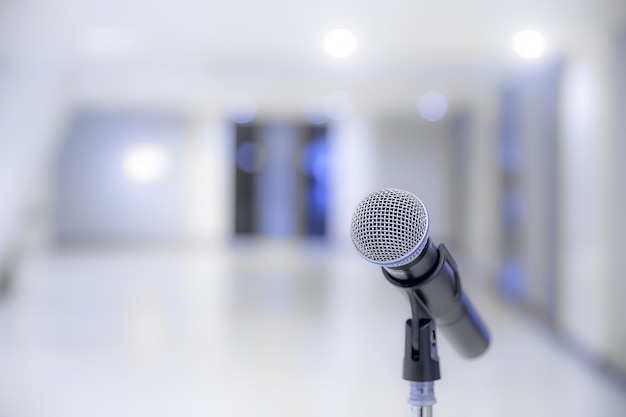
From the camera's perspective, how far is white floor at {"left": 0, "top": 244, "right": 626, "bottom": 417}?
3727 millimetres

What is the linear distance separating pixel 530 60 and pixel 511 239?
8.18 feet

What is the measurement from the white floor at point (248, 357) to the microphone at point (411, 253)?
2158 millimetres

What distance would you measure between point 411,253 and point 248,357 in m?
3.65

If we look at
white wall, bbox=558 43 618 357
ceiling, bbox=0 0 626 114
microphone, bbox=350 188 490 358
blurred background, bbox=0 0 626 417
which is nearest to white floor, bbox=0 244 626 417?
blurred background, bbox=0 0 626 417

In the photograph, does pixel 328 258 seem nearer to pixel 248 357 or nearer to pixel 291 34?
pixel 291 34

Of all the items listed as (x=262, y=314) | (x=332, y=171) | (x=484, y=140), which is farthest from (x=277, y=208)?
(x=262, y=314)

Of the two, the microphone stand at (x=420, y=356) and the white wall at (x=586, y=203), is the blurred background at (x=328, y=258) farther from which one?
the microphone stand at (x=420, y=356)

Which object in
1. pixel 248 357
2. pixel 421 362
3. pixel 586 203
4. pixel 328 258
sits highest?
pixel 586 203

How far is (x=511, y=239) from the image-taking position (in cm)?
788

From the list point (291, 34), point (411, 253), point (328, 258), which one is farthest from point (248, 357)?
point (328, 258)

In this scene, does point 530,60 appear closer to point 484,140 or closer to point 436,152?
point 484,140

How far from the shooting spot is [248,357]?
4.81 metres

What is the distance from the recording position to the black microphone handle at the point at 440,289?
1.50 meters

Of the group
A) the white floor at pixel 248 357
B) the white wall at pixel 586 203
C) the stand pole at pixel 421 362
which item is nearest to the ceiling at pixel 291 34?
the white wall at pixel 586 203
